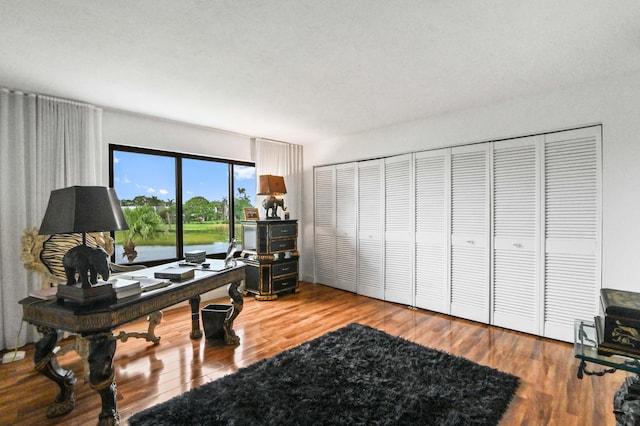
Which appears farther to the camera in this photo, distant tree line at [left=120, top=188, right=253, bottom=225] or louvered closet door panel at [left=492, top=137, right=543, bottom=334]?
distant tree line at [left=120, top=188, right=253, bottom=225]

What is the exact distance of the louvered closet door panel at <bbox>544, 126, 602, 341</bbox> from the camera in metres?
2.90

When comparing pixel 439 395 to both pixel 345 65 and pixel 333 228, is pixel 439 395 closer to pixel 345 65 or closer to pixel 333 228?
pixel 345 65

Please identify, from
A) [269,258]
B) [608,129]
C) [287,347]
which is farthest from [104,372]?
[608,129]

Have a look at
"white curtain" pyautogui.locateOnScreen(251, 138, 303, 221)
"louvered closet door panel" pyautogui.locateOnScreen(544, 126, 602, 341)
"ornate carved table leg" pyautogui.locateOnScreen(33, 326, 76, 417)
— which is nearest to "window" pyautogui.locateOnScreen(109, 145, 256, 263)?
"white curtain" pyautogui.locateOnScreen(251, 138, 303, 221)

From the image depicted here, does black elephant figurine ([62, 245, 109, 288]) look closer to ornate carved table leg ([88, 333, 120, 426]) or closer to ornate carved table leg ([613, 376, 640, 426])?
ornate carved table leg ([88, 333, 120, 426])

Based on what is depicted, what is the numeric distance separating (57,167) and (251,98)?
2.19 m

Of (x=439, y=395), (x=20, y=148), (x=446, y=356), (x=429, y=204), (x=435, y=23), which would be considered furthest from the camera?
(x=429, y=204)

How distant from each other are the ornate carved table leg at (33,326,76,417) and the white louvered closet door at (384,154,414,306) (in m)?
3.63

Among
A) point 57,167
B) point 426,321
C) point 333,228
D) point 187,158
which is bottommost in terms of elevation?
point 426,321

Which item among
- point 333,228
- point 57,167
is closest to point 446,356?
point 333,228

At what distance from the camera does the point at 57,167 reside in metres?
3.23

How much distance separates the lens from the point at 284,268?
15.4 feet

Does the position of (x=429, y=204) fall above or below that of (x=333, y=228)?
above

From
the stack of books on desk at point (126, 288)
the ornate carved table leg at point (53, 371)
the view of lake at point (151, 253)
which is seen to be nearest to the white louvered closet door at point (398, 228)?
the view of lake at point (151, 253)
